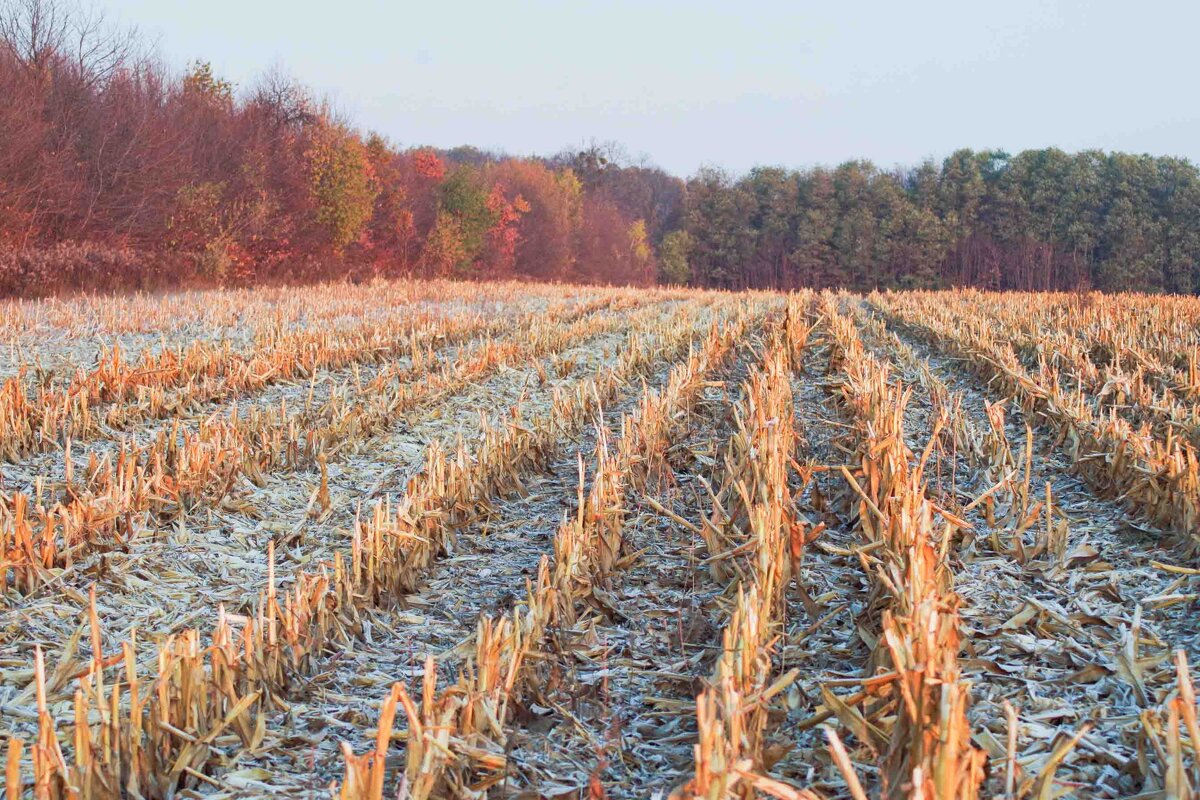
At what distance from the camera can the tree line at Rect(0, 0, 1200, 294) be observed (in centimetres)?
1988

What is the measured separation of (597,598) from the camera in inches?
135

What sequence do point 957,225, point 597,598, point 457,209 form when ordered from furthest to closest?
1. point 957,225
2. point 457,209
3. point 597,598

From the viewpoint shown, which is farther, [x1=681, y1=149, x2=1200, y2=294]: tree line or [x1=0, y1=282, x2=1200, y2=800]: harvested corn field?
[x1=681, y1=149, x2=1200, y2=294]: tree line

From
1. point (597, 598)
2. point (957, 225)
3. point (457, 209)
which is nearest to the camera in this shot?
point (597, 598)

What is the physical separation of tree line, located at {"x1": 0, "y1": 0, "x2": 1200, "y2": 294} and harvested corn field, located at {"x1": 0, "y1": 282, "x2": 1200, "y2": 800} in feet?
47.8

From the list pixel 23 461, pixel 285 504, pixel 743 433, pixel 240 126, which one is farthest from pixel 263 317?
pixel 240 126

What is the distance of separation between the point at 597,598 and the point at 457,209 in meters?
39.4

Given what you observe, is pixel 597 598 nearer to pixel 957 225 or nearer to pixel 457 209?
pixel 457 209

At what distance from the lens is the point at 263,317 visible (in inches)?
506

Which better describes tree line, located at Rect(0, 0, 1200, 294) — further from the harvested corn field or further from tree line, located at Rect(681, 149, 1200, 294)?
the harvested corn field

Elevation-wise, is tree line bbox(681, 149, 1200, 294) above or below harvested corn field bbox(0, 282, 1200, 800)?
above

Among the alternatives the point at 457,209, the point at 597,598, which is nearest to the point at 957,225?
the point at 457,209

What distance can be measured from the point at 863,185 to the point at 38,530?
2281 inches

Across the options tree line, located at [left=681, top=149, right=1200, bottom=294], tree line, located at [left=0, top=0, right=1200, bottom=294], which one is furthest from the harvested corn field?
tree line, located at [left=681, top=149, right=1200, bottom=294]
